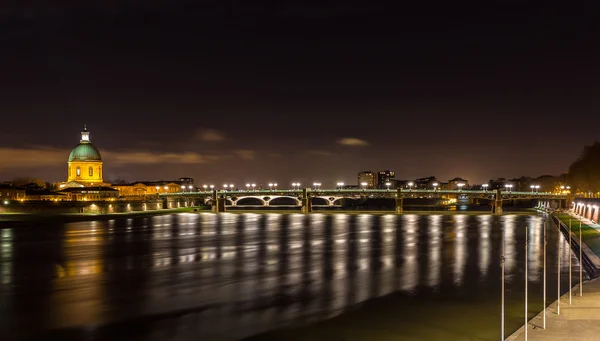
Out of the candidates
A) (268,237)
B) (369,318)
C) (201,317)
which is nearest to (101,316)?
(201,317)

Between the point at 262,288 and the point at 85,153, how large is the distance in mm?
166964

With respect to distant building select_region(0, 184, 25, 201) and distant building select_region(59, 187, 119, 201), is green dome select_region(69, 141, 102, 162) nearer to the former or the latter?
distant building select_region(59, 187, 119, 201)

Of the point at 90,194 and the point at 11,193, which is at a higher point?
the point at 11,193

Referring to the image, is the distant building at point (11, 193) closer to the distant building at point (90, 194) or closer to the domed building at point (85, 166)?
the distant building at point (90, 194)

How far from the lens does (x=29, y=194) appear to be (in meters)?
155

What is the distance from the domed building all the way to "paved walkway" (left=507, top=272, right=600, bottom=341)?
17357 centimetres

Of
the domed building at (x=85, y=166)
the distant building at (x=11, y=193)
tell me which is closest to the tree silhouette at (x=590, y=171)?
the distant building at (x=11, y=193)

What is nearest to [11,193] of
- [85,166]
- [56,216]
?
[85,166]

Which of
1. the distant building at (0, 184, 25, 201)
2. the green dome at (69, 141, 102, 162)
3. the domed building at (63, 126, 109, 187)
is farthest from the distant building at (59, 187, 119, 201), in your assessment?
the green dome at (69, 141, 102, 162)

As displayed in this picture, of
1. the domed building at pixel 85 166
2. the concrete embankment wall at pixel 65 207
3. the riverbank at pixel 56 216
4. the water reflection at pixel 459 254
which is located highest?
the domed building at pixel 85 166

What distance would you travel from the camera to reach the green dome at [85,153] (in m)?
186

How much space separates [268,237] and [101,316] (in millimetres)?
42651

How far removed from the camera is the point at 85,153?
615 ft

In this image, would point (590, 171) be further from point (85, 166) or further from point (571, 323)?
point (85, 166)
